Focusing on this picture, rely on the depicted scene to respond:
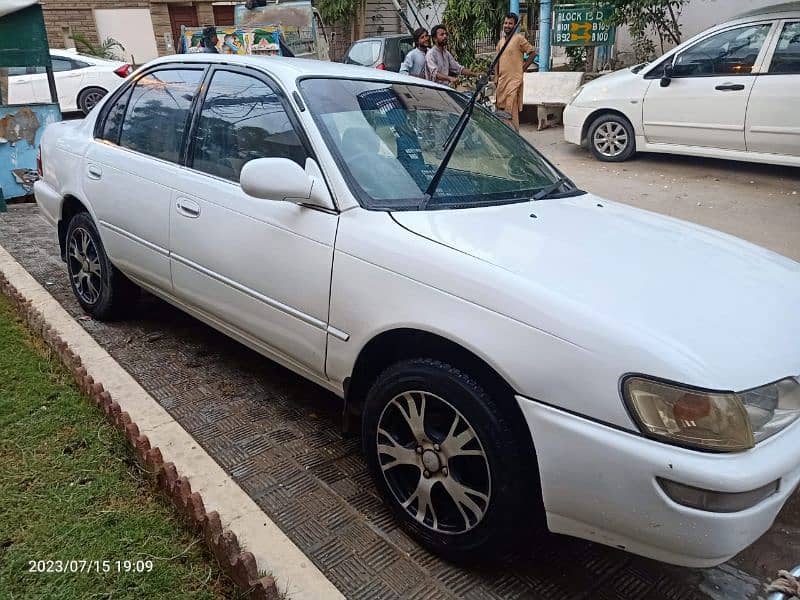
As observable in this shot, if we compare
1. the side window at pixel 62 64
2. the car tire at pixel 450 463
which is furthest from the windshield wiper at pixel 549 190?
the side window at pixel 62 64

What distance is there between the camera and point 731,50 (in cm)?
764

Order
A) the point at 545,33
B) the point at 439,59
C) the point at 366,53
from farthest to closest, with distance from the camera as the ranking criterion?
the point at 366,53
the point at 545,33
the point at 439,59

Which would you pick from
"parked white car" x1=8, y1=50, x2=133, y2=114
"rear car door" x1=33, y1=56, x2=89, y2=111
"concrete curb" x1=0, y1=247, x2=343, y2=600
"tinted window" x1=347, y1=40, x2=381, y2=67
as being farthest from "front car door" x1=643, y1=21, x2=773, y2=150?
"rear car door" x1=33, y1=56, x2=89, y2=111

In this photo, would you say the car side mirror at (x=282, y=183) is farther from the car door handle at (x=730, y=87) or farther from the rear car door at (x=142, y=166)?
the car door handle at (x=730, y=87)

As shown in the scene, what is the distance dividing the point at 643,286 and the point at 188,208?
2152mm

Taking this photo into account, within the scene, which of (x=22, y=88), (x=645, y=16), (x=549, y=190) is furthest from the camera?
(x=22, y=88)

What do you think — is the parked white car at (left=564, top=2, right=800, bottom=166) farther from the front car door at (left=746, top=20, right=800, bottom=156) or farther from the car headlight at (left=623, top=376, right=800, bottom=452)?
the car headlight at (left=623, top=376, right=800, bottom=452)

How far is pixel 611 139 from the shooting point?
8.75 m

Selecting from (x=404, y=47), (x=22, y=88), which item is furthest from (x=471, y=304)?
(x=22, y=88)

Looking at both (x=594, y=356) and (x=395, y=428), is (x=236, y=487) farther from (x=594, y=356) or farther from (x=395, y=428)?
(x=594, y=356)

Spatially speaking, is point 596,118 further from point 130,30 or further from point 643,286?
point 130,30

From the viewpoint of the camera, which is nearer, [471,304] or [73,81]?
[471,304]

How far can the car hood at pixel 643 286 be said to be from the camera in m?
1.83

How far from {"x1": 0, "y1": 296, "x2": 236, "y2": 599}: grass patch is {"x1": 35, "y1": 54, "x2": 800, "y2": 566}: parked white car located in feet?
2.37
